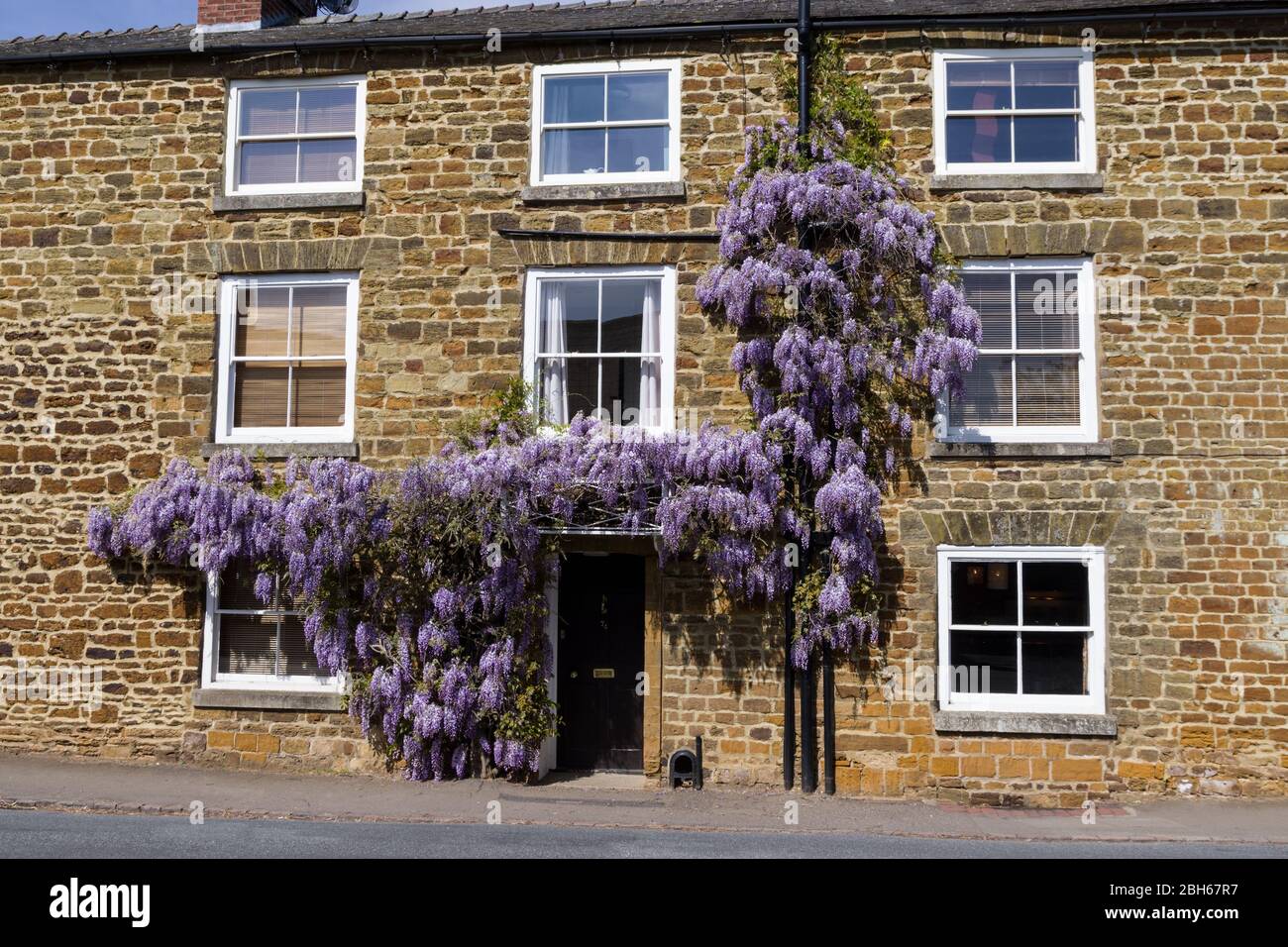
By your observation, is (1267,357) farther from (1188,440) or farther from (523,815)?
(523,815)

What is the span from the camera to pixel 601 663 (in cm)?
1194

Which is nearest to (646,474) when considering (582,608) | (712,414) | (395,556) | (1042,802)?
(712,414)

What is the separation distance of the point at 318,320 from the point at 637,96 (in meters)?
4.18

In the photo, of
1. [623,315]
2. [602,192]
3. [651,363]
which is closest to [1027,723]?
[651,363]

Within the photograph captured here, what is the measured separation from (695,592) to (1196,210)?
6.28 m

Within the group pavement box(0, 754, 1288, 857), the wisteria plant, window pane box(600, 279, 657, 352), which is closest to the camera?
pavement box(0, 754, 1288, 857)

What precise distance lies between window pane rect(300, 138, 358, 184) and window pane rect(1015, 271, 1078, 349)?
716 centimetres

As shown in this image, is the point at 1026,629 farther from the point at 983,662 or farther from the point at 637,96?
the point at 637,96

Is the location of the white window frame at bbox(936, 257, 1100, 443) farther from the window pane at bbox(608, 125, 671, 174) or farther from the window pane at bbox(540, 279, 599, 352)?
the window pane at bbox(540, 279, 599, 352)

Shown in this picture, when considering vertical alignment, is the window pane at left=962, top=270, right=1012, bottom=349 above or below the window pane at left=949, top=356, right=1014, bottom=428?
above

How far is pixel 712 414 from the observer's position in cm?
1168

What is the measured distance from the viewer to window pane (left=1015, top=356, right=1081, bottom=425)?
11.6 m

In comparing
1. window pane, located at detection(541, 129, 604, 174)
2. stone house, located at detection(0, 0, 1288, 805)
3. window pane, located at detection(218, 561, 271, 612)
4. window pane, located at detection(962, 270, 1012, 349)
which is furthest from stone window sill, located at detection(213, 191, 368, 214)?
window pane, located at detection(962, 270, 1012, 349)

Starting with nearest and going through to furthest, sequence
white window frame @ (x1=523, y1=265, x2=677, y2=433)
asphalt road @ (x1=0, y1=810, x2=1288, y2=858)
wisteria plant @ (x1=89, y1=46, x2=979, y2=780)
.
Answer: asphalt road @ (x1=0, y1=810, x2=1288, y2=858), wisteria plant @ (x1=89, y1=46, x2=979, y2=780), white window frame @ (x1=523, y1=265, x2=677, y2=433)
